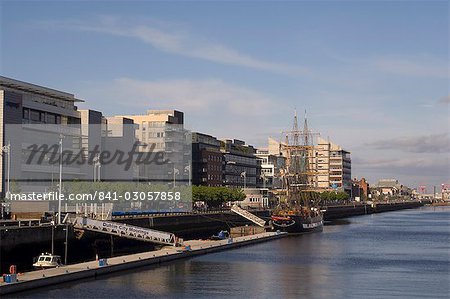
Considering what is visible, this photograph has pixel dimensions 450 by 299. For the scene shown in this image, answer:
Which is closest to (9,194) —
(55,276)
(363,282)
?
(55,276)

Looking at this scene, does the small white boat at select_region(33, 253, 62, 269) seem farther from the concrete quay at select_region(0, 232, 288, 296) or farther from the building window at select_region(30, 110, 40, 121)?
the building window at select_region(30, 110, 40, 121)

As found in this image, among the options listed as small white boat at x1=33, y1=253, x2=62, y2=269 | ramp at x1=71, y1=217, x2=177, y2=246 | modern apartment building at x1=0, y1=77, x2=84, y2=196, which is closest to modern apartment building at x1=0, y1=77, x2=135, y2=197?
modern apartment building at x1=0, y1=77, x2=84, y2=196

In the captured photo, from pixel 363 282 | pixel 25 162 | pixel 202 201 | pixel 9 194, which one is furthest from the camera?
pixel 202 201

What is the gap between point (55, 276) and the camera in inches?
2562

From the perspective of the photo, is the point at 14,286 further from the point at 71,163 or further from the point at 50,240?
the point at 71,163

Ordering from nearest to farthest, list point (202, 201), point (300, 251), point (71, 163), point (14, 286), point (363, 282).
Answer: point (14, 286), point (363, 282), point (300, 251), point (71, 163), point (202, 201)

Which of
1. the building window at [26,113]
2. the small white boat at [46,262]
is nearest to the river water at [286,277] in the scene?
the small white boat at [46,262]

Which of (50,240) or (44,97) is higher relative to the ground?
(44,97)

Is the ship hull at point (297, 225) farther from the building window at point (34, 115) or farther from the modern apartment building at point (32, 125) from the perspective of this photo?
the building window at point (34, 115)

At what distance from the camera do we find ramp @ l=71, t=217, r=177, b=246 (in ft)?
303

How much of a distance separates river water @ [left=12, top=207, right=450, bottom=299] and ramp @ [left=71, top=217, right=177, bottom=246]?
7.38 meters

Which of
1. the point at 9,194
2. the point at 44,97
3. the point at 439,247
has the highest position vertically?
the point at 44,97

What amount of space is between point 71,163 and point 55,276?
99018 millimetres

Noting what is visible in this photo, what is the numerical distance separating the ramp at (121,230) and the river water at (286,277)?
24.2 feet
